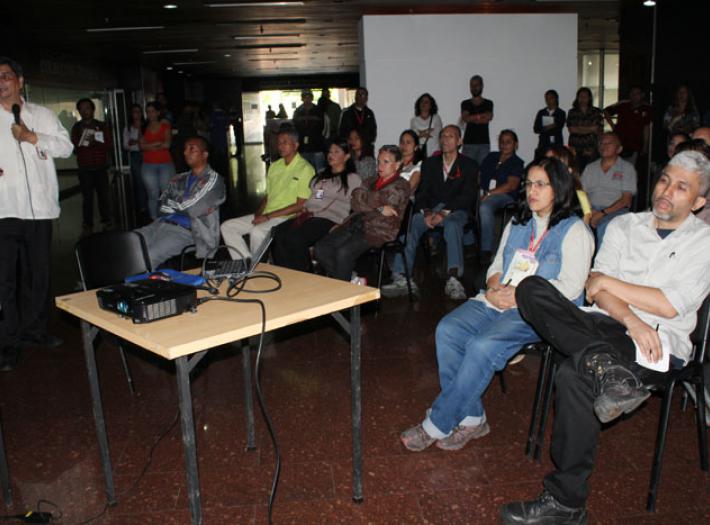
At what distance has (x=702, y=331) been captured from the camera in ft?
7.73

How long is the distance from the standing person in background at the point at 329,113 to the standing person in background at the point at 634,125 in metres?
4.11

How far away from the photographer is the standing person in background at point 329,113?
32.5 ft

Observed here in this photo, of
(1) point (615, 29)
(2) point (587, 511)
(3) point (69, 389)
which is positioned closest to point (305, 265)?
(3) point (69, 389)

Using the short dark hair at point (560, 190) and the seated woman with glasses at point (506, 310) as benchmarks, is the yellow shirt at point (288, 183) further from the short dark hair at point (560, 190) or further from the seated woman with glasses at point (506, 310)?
the short dark hair at point (560, 190)

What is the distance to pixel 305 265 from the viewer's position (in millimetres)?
4672

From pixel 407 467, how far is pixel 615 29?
1345 cm

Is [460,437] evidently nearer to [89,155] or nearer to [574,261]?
[574,261]

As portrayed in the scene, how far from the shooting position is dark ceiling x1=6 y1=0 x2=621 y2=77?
9.39 m

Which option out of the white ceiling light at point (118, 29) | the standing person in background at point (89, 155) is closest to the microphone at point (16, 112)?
the standing person in background at point (89, 155)

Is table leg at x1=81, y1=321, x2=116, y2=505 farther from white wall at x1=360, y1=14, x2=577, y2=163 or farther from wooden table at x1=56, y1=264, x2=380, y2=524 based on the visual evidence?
white wall at x1=360, y1=14, x2=577, y2=163

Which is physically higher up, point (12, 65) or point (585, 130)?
point (12, 65)

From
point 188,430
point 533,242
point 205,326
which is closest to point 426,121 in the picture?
point 533,242

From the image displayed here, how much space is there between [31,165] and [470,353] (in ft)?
9.02

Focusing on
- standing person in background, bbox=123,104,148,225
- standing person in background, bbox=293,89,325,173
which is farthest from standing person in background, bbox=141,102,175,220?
standing person in background, bbox=293,89,325,173
